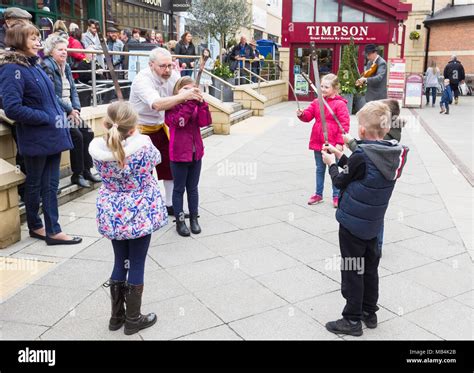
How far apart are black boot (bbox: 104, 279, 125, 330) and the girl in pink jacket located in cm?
Answer: 302

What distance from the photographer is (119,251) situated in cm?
336

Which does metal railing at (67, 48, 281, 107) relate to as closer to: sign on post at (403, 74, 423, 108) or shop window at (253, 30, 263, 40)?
sign on post at (403, 74, 423, 108)

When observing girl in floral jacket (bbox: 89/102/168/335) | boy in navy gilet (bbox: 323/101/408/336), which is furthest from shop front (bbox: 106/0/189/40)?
boy in navy gilet (bbox: 323/101/408/336)

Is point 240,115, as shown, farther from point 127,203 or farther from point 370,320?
point 127,203

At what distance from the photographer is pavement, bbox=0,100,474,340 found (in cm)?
350

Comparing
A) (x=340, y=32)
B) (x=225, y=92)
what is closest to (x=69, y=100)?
(x=225, y=92)

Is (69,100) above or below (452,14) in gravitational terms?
below

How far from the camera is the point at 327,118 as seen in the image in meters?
6.14

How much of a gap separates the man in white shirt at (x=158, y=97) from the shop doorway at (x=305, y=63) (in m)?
16.0

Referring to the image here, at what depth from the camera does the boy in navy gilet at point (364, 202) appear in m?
3.20

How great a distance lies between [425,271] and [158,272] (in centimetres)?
227

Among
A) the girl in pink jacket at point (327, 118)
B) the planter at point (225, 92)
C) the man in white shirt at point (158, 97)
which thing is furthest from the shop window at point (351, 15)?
the man in white shirt at point (158, 97)

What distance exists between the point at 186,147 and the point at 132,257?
2.00 meters
